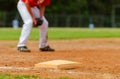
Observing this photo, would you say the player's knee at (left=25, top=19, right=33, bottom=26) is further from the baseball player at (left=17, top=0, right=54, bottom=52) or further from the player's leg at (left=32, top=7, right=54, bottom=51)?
the player's leg at (left=32, top=7, right=54, bottom=51)

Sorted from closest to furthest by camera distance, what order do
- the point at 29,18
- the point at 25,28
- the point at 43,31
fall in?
the point at 25,28, the point at 29,18, the point at 43,31

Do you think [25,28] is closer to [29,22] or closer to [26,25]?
[26,25]

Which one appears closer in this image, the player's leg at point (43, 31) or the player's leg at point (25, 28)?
the player's leg at point (25, 28)

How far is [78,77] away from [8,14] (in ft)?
190

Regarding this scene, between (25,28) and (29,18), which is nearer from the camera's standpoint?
(25,28)

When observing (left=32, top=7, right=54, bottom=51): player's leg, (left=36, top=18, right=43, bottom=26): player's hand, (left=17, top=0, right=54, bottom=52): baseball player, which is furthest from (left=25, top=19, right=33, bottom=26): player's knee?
(left=32, top=7, right=54, bottom=51): player's leg

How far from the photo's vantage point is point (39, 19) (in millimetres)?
12078

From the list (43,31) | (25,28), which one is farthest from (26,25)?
(43,31)

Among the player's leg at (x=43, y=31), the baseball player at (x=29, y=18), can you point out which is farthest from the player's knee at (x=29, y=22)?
the player's leg at (x=43, y=31)

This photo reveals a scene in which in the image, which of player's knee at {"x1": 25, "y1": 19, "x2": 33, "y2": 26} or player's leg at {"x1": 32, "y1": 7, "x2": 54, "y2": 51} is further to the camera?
player's leg at {"x1": 32, "y1": 7, "x2": 54, "y2": 51}

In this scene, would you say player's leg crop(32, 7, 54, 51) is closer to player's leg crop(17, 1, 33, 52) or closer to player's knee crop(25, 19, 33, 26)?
player's leg crop(17, 1, 33, 52)

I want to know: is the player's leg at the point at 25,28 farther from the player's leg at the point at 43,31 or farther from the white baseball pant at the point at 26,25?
the player's leg at the point at 43,31

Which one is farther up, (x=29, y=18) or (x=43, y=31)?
(x=29, y=18)

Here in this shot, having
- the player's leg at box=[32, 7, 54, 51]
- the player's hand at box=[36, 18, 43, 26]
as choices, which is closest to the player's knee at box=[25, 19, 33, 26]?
the player's hand at box=[36, 18, 43, 26]
